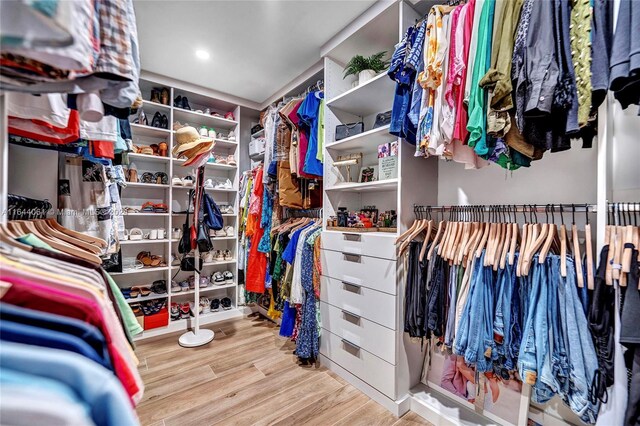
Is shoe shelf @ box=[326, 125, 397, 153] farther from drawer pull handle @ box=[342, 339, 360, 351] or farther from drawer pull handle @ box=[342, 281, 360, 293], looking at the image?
drawer pull handle @ box=[342, 339, 360, 351]

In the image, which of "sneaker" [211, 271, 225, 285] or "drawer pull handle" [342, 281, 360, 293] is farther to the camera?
"sneaker" [211, 271, 225, 285]

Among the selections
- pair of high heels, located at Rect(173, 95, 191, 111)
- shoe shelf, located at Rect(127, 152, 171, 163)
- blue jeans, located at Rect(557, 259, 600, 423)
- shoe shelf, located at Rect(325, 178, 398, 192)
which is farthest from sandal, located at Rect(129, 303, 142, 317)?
blue jeans, located at Rect(557, 259, 600, 423)

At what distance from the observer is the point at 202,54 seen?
7.50 ft

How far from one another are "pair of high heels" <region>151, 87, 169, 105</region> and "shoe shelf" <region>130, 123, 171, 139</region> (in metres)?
0.29

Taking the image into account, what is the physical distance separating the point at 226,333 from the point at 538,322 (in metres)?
2.64

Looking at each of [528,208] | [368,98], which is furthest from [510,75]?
[368,98]

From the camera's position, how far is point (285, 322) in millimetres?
2426

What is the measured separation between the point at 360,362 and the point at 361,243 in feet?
2.70

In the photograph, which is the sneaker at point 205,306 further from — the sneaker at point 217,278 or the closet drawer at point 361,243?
the closet drawer at point 361,243

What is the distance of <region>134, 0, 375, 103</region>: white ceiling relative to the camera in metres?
1.75

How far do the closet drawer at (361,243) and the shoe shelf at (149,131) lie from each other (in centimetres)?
210

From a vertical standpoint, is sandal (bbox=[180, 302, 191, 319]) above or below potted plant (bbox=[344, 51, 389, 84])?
below

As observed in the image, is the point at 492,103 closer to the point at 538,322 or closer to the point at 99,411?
the point at 538,322

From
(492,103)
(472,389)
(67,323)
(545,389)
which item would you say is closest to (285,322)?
(472,389)
